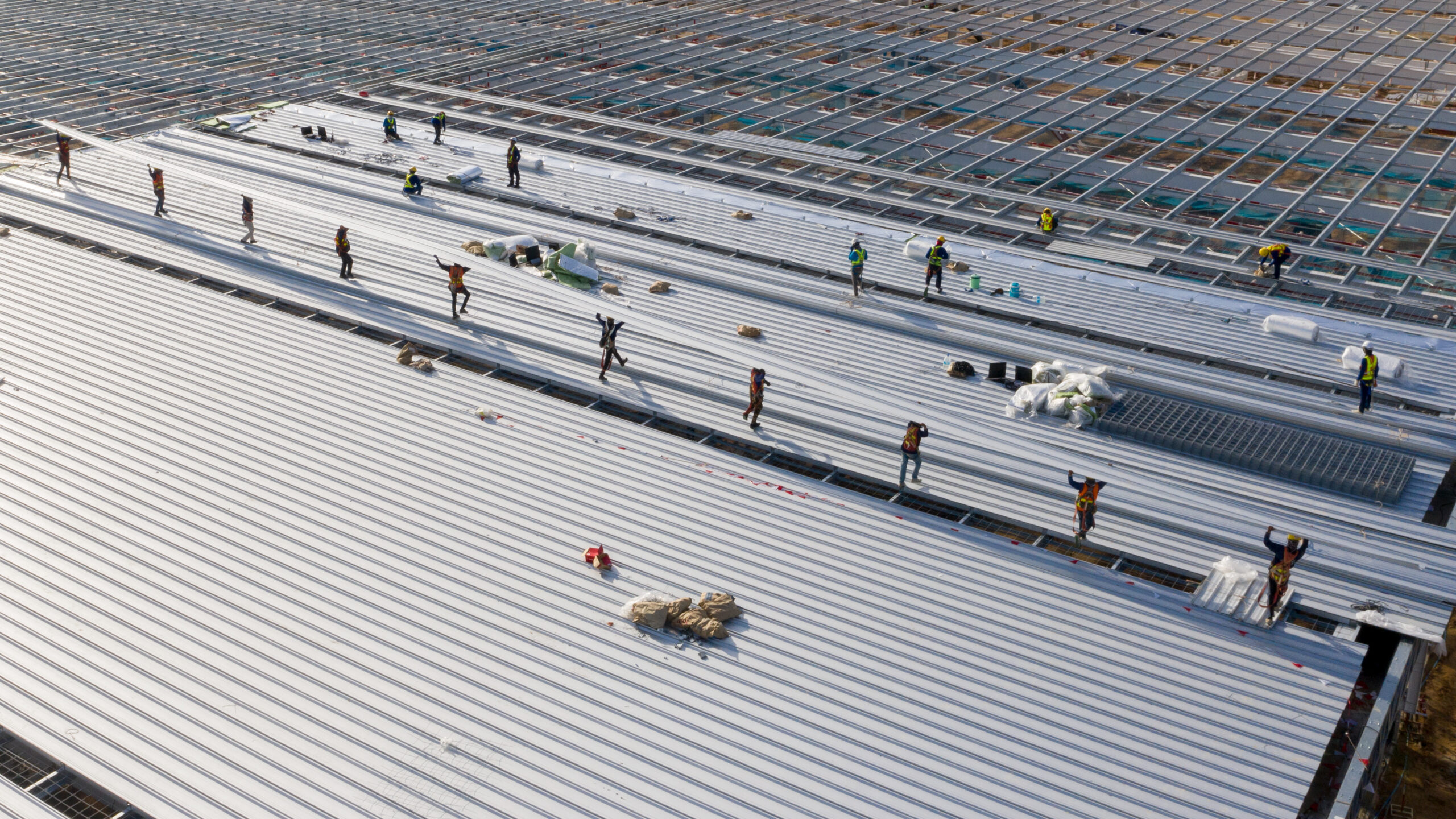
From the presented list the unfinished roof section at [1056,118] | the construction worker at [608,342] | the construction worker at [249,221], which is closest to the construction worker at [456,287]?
the construction worker at [608,342]

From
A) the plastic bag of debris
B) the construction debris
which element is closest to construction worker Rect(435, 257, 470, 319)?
the construction debris

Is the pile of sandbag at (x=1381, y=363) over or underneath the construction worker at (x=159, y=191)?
underneath

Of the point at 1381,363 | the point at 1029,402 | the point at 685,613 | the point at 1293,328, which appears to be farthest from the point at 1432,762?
the point at 685,613

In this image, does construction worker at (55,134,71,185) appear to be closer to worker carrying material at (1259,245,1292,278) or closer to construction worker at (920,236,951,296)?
construction worker at (920,236,951,296)

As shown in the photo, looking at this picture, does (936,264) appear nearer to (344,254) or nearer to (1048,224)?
(1048,224)

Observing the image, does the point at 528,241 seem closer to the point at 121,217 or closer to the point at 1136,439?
the point at 121,217

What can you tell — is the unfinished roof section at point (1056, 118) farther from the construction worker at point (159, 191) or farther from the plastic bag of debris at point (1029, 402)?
the construction worker at point (159, 191)

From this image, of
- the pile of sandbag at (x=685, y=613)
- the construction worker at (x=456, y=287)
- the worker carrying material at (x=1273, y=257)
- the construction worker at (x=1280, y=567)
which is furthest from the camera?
the worker carrying material at (x=1273, y=257)

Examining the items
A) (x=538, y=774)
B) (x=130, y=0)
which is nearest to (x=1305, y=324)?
(x=538, y=774)
